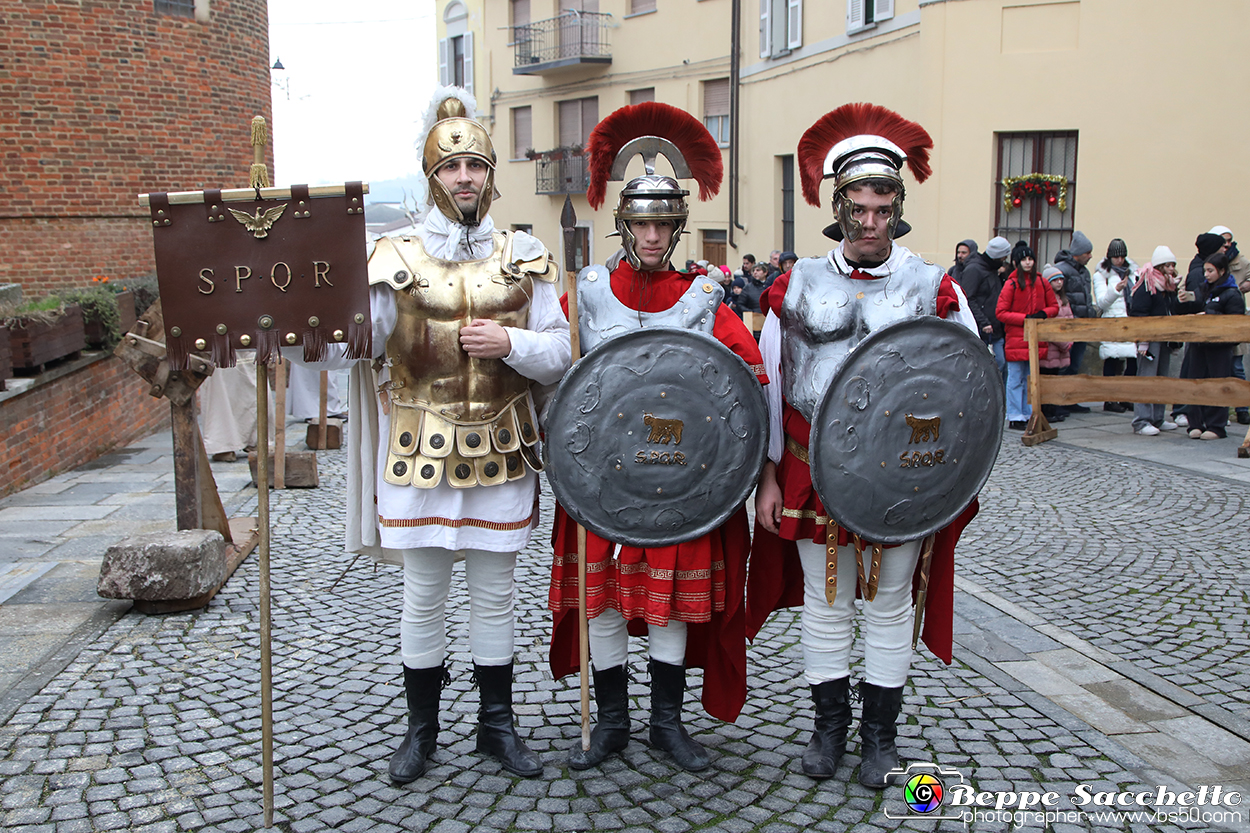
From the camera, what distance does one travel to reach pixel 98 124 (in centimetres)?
1199

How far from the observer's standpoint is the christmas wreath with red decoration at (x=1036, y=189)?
40.2ft

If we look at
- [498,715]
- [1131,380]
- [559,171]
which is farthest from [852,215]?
[559,171]

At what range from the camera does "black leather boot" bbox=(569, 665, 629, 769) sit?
3303 millimetres

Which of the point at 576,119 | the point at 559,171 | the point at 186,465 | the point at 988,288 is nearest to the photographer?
the point at 186,465

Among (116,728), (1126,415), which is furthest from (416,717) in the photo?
(1126,415)

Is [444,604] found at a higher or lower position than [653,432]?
lower

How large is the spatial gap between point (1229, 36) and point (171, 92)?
1172cm

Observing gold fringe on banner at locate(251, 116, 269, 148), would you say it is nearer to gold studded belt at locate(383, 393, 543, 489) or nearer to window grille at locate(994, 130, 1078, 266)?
gold studded belt at locate(383, 393, 543, 489)

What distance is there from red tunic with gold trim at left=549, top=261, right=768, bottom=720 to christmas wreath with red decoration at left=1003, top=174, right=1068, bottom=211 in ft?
34.4

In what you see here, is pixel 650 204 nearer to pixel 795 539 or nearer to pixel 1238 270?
pixel 795 539

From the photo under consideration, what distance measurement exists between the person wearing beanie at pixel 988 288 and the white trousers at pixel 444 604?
290 inches

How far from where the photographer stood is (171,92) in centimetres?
1245

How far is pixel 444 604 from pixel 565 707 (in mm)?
740

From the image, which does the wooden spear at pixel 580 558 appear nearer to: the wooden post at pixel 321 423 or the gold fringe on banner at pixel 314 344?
the gold fringe on banner at pixel 314 344
